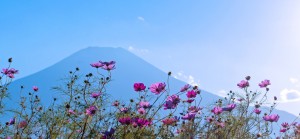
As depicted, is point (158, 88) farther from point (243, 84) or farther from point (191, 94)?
point (243, 84)

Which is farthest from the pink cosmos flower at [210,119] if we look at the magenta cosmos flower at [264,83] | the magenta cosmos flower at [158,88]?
the magenta cosmos flower at [264,83]

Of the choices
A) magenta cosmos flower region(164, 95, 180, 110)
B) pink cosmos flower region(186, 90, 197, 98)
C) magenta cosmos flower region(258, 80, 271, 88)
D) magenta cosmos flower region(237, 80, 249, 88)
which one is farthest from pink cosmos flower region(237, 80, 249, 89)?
magenta cosmos flower region(164, 95, 180, 110)

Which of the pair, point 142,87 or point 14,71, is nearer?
point 142,87

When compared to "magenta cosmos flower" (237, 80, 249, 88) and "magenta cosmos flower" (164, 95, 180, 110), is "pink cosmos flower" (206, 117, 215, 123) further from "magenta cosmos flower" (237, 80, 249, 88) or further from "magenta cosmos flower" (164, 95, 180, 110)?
"magenta cosmos flower" (164, 95, 180, 110)

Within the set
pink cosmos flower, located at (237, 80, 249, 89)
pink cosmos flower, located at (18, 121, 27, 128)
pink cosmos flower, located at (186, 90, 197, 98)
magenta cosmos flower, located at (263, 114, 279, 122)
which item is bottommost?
pink cosmos flower, located at (18, 121, 27, 128)

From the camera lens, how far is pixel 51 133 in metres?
4.11

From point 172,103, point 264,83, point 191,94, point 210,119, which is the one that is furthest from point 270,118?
point 172,103

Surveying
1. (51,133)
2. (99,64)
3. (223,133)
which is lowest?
(51,133)

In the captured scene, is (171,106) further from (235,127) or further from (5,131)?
(5,131)

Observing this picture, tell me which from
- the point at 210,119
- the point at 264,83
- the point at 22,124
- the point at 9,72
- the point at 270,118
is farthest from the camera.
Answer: the point at 264,83

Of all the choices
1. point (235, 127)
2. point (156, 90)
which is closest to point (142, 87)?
point (156, 90)

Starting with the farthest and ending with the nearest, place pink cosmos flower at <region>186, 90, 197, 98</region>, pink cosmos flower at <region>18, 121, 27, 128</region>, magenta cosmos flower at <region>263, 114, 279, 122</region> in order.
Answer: magenta cosmos flower at <region>263, 114, 279, 122</region>, pink cosmos flower at <region>18, 121, 27, 128</region>, pink cosmos flower at <region>186, 90, 197, 98</region>

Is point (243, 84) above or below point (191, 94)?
above

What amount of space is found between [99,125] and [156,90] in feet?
2.07
